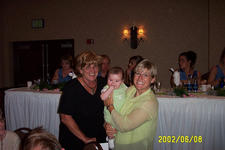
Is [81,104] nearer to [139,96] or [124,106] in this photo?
[124,106]

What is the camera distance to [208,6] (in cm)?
665

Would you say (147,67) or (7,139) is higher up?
(147,67)

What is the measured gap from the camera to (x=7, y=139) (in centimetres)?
216

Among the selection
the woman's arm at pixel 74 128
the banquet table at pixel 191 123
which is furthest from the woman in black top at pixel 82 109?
the banquet table at pixel 191 123

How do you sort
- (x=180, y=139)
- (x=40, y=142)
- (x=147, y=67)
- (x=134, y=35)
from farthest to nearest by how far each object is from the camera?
1. (x=134, y=35)
2. (x=180, y=139)
3. (x=147, y=67)
4. (x=40, y=142)

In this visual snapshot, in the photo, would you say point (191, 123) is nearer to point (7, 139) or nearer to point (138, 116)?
point (138, 116)

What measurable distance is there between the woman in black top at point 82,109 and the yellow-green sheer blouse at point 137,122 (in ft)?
1.37

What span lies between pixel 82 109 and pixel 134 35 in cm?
579

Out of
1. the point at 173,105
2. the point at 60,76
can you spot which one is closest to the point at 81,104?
the point at 173,105

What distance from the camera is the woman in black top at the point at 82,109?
6.59 ft

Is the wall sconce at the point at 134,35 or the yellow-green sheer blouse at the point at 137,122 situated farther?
the wall sconce at the point at 134,35

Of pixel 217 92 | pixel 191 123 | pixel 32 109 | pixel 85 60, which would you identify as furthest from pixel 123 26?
pixel 85 60

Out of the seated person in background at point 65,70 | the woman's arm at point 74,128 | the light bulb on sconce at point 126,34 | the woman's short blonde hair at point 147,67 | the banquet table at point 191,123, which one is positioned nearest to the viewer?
the woman's short blonde hair at point 147,67

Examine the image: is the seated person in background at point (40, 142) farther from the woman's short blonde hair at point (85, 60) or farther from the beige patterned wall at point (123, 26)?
the beige patterned wall at point (123, 26)
